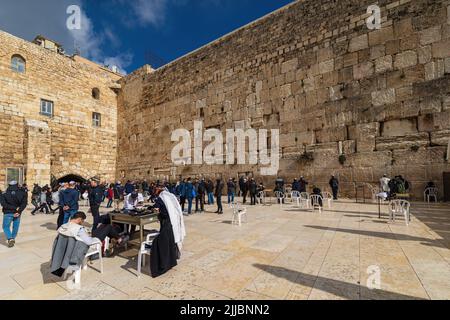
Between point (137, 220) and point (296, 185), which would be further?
point (296, 185)

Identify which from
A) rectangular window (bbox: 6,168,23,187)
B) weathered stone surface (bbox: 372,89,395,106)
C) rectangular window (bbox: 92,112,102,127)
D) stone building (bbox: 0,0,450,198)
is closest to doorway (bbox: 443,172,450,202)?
stone building (bbox: 0,0,450,198)

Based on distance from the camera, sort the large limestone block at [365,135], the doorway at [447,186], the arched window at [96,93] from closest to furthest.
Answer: the doorway at [447,186] → the large limestone block at [365,135] → the arched window at [96,93]

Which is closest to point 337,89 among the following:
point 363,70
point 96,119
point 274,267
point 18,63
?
point 363,70

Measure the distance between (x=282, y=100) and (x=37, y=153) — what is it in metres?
14.0

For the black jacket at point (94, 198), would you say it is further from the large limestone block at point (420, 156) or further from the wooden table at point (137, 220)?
the large limestone block at point (420, 156)

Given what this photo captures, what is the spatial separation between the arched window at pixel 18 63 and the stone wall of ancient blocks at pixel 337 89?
9.66 metres

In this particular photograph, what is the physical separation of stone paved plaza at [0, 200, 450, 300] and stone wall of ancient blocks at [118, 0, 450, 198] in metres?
4.33

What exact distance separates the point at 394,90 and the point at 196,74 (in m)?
10.6

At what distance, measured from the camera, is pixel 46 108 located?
1453 centimetres

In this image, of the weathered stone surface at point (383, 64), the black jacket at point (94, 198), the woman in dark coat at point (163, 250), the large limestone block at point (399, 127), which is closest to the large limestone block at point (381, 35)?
the weathered stone surface at point (383, 64)

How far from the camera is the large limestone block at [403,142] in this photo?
8.14 metres

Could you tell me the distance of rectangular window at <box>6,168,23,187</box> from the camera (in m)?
12.4

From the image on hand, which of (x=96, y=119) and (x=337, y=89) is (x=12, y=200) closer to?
(x=337, y=89)
